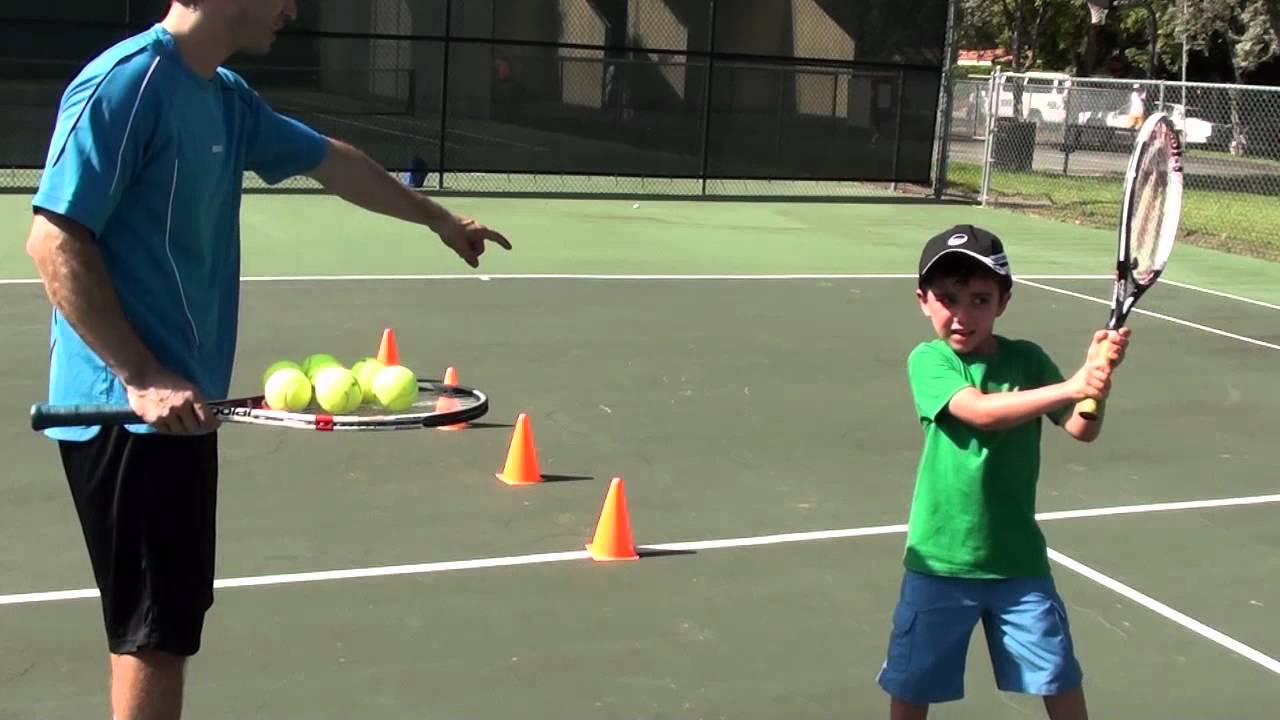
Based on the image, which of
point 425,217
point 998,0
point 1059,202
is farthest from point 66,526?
point 998,0

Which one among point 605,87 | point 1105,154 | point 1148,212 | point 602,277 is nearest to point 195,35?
point 1148,212

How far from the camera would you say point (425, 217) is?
3.75 metres

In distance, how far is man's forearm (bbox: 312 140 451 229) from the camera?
3.70 m

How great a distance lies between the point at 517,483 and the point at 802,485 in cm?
125

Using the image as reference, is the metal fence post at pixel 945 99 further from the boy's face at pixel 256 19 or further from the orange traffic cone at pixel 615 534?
the boy's face at pixel 256 19

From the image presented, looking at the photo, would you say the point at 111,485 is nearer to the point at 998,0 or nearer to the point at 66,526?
the point at 66,526

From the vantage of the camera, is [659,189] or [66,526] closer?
[66,526]

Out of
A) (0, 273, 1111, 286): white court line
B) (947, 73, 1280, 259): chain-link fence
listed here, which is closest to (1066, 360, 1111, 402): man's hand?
(0, 273, 1111, 286): white court line

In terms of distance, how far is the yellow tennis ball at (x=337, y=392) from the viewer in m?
3.27

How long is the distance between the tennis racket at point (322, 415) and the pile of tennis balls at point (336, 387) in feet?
0.08

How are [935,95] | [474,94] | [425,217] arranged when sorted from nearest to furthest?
[425,217] < [474,94] < [935,95]

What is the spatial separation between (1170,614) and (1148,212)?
202 centimetres

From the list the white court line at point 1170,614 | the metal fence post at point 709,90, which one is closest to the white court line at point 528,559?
the white court line at point 1170,614

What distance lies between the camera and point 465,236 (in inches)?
152
